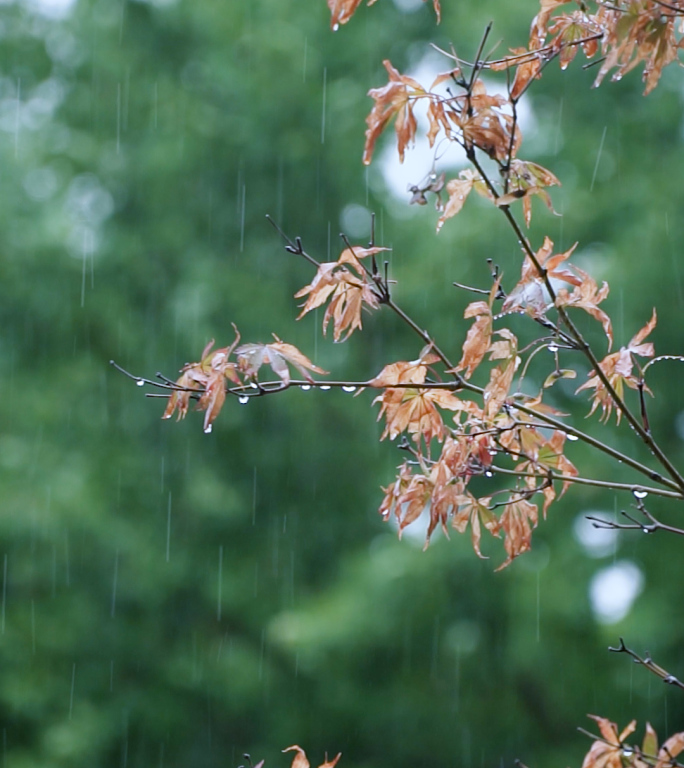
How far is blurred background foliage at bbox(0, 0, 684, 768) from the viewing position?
13.1 feet

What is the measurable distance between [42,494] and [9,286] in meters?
1.12

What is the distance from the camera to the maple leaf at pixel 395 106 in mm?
1186

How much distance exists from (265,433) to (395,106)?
3.46 m

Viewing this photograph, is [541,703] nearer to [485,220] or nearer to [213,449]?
[213,449]

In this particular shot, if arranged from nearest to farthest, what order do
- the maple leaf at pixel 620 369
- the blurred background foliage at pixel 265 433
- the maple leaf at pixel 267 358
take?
the maple leaf at pixel 267 358
the maple leaf at pixel 620 369
the blurred background foliage at pixel 265 433

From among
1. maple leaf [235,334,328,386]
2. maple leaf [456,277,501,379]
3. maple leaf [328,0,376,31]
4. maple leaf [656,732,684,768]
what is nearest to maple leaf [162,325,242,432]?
maple leaf [235,334,328,386]

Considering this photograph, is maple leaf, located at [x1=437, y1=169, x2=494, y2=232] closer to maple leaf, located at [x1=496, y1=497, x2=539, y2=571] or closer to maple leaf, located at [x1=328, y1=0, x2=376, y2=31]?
maple leaf, located at [x1=328, y1=0, x2=376, y2=31]

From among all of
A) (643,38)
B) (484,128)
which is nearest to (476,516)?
(484,128)

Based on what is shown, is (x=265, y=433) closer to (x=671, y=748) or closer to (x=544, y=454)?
(x=544, y=454)

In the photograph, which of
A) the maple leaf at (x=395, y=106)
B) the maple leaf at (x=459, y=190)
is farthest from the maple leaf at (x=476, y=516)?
the maple leaf at (x=395, y=106)

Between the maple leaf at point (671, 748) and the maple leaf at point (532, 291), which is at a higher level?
the maple leaf at point (532, 291)

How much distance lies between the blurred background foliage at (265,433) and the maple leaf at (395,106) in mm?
2799

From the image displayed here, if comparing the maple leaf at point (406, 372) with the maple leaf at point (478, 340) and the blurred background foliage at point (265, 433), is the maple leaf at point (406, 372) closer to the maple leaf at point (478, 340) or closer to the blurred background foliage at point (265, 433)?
the maple leaf at point (478, 340)

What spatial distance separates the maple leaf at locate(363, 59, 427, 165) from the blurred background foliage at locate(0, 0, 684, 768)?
9.18 ft
